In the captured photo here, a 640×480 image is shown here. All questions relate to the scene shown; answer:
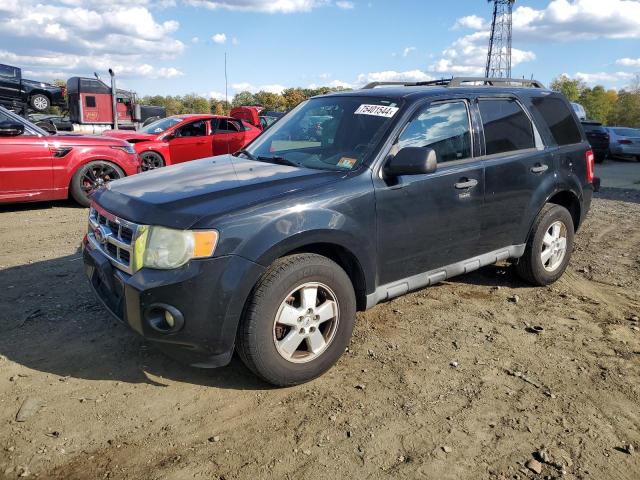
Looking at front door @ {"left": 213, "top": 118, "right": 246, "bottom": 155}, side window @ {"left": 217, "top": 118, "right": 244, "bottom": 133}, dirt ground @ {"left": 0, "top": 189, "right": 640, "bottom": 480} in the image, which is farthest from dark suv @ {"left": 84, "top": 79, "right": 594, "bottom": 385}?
side window @ {"left": 217, "top": 118, "right": 244, "bottom": 133}

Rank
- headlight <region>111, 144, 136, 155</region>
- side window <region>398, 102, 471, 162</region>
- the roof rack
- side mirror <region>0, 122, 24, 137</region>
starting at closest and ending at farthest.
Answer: side window <region>398, 102, 471, 162</region> < the roof rack < side mirror <region>0, 122, 24, 137</region> < headlight <region>111, 144, 136, 155</region>

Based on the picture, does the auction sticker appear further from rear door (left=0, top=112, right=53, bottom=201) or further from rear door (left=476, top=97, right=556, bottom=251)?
rear door (left=0, top=112, right=53, bottom=201)

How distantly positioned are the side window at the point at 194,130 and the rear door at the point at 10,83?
13.2 m

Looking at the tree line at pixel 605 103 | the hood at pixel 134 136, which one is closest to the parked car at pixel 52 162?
the hood at pixel 134 136

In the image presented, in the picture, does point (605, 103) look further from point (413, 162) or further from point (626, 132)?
point (413, 162)

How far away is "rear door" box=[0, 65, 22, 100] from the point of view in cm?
2080

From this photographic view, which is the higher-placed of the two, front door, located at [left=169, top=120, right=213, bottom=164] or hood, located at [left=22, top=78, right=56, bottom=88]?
hood, located at [left=22, top=78, right=56, bottom=88]

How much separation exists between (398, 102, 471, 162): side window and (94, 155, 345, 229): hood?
70 cm

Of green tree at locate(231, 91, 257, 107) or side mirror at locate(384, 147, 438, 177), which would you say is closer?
side mirror at locate(384, 147, 438, 177)

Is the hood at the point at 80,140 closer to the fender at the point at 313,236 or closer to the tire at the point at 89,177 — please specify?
the tire at the point at 89,177

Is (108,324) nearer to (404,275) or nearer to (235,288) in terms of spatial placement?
(235,288)

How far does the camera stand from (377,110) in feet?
12.4

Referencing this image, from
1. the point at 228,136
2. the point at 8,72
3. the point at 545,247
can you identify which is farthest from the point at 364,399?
the point at 8,72

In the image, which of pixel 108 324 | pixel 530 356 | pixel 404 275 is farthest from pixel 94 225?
pixel 530 356
